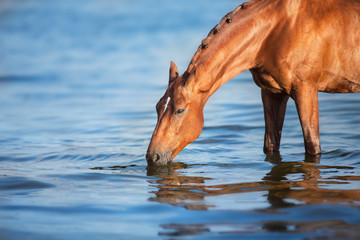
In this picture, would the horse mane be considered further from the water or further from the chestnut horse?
the water

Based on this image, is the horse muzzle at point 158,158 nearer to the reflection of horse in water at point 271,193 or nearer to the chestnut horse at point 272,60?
the chestnut horse at point 272,60

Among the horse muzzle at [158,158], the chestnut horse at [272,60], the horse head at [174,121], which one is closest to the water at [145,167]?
the horse muzzle at [158,158]

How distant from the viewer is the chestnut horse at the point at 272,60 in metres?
6.34

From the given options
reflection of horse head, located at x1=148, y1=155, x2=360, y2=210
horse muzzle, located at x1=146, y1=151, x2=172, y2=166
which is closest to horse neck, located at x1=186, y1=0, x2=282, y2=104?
horse muzzle, located at x1=146, y1=151, x2=172, y2=166

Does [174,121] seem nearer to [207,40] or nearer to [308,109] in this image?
[207,40]

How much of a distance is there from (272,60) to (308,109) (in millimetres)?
692

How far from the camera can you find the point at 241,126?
956cm

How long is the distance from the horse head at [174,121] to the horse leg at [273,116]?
1.30m

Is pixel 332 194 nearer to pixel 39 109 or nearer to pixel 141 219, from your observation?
pixel 141 219

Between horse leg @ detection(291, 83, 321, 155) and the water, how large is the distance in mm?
283

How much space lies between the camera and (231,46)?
21.1ft

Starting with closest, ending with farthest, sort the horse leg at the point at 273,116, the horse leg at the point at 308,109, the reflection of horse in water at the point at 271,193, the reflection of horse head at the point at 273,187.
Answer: the reflection of horse in water at the point at 271,193 < the reflection of horse head at the point at 273,187 < the horse leg at the point at 308,109 < the horse leg at the point at 273,116

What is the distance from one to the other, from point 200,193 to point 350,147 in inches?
116

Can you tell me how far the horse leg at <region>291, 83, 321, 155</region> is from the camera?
655 cm
